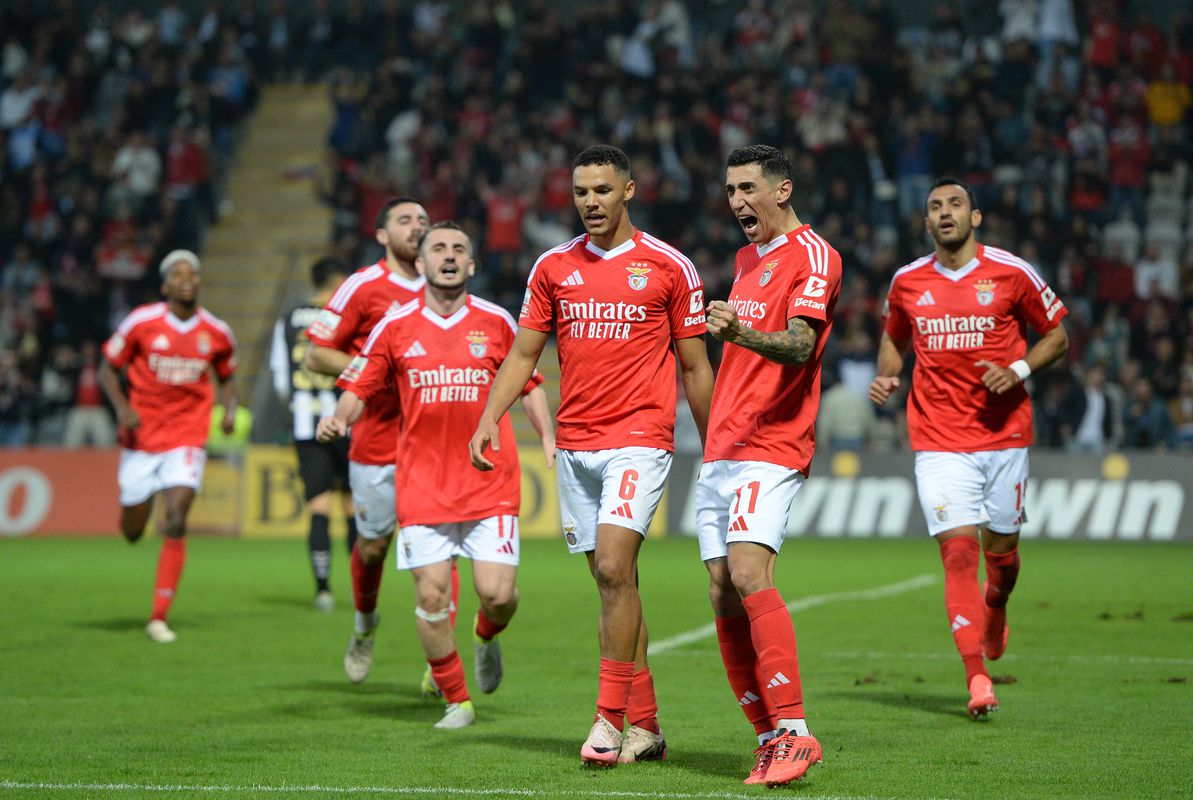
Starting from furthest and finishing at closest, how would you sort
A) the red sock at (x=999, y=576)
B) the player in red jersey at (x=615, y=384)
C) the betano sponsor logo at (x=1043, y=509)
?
the betano sponsor logo at (x=1043, y=509)
the red sock at (x=999, y=576)
the player in red jersey at (x=615, y=384)

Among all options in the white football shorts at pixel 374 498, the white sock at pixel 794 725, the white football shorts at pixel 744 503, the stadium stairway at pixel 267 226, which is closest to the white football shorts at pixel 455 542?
the white football shorts at pixel 374 498

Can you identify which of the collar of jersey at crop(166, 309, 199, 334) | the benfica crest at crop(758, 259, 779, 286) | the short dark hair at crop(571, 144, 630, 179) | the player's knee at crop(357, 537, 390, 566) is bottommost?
the player's knee at crop(357, 537, 390, 566)

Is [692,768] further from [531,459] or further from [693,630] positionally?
[531,459]

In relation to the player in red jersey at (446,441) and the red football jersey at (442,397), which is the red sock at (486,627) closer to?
the player in red jersey at (446,441)

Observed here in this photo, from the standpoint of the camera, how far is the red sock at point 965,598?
823 centimetres

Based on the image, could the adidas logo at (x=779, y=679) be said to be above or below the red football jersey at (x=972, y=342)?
below

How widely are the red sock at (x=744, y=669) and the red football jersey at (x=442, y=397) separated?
1.53m

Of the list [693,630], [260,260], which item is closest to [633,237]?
[693,630]

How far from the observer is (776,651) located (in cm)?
635

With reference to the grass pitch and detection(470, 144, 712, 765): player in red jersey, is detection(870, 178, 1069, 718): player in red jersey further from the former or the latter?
detection(470, 144, 712, 765): player in red jersey

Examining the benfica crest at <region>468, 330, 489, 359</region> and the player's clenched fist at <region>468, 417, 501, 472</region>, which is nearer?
the player's clenched fist at <region>468, 417, 501, 472</region>

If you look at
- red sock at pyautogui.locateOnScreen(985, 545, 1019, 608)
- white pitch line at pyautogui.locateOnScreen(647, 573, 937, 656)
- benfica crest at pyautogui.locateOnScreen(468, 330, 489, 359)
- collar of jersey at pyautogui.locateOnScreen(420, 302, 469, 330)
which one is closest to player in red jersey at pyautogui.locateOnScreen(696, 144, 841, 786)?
benfica crest at pyautogui.locateOnScreen(468, 330, 489, 359)

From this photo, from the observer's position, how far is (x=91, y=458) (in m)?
21.4

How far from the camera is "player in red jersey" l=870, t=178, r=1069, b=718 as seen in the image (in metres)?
8.80
